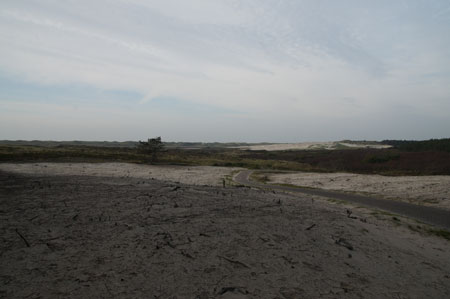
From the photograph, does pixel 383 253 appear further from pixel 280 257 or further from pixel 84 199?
pixel 84 199

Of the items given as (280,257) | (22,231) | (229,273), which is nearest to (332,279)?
(280,257)

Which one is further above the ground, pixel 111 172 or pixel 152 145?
pixel 152 145

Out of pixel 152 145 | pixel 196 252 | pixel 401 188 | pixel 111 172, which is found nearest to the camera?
pixel 196 252

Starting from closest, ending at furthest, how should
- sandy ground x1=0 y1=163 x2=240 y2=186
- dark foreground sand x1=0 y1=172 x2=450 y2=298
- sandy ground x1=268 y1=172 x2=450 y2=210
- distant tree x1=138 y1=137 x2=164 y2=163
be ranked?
dark foreground sand x1=0 y1=172 x2=450 y2=298
sandy ground x1=268 y1=172 x2=450 y2=210
sandy ground x1=0 y1=163 x2=240 y2=186
distant tree x1=138 y1=137 x2=164 y2=163

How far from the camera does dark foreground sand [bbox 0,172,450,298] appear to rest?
706cm

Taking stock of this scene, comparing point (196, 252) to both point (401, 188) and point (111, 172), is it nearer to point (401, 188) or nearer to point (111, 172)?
point (401, 188)

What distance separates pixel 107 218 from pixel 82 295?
533 centimetres

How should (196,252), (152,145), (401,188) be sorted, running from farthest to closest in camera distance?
(152,145), (401,188), (196,252)

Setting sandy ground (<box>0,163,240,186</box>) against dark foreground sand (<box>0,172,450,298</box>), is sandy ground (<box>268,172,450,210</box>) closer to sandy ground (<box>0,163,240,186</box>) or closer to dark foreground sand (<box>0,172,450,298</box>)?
sandy ground (<box>0,163,240,186</box>)

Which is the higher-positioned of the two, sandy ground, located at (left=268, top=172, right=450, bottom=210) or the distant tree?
the distant tree

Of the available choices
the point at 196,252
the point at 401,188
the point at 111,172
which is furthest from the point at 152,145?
the point at 196,252

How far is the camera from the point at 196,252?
9.02 meters

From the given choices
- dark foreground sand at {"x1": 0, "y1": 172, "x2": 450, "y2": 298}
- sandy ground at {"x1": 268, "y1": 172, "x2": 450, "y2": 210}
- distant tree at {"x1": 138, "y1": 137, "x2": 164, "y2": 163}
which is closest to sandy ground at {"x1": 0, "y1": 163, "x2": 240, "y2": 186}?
sandy ground at {"x1": 268, "y1": 172, "x2": 450, "y2": 210}

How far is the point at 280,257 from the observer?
30.6ft
